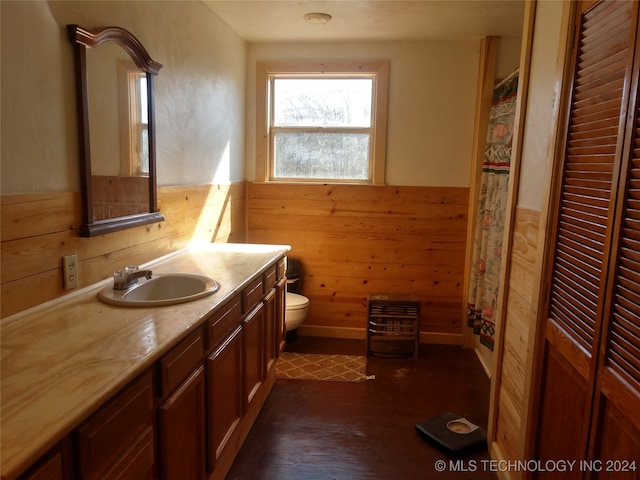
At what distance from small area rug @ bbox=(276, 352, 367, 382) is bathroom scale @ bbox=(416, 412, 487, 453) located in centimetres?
67

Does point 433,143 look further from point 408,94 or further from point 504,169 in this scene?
point 504,169

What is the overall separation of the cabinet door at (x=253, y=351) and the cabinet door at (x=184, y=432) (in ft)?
1.67

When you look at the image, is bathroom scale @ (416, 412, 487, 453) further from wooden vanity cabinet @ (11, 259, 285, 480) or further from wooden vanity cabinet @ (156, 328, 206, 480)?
wooden vanity cabinet @ (156, 328, 206, 480)

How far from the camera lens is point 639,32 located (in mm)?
1147

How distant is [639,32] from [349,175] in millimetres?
2754

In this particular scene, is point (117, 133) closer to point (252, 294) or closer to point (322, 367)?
point (252, 294)

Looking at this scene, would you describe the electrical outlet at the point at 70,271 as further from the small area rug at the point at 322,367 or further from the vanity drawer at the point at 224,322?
the small area rug at the point at 322,367

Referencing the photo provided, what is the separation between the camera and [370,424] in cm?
258

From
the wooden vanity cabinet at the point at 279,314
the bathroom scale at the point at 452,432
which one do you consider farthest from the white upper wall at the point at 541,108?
the wooden vanity cabinet at the point at 279,314

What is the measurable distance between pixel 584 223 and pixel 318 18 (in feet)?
7.75

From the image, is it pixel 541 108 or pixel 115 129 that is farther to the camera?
pixel 115 129

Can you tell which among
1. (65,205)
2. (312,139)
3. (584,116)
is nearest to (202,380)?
(65,205)

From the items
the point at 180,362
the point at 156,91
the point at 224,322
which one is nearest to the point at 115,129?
the point at 156,91

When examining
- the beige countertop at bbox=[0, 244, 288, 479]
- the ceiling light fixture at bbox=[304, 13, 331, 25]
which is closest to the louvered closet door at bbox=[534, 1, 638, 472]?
the beige countertop at bbox=[0, 244, 288, 479]
